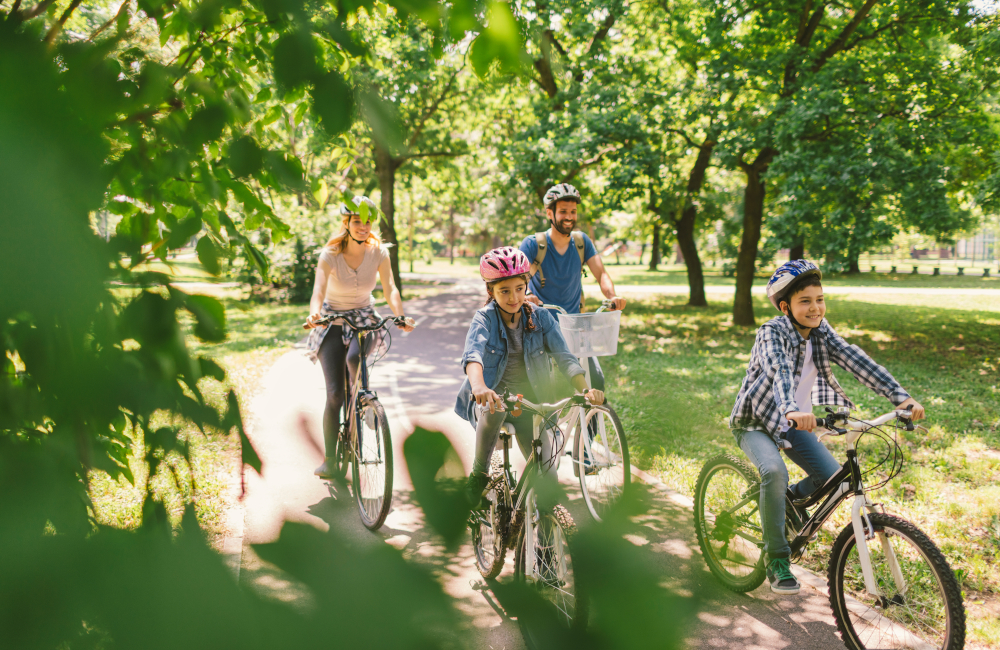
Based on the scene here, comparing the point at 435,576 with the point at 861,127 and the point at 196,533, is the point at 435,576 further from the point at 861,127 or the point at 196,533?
the point at 861,127

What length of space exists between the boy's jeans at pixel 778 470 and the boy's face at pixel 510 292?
1.42m

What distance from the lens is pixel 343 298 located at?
18.2ft

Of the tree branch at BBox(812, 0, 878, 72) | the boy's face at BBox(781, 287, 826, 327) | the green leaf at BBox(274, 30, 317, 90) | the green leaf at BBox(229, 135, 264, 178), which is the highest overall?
the tree branch at BBox(812, 0, 878, 72)

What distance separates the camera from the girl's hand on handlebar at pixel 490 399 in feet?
9.48

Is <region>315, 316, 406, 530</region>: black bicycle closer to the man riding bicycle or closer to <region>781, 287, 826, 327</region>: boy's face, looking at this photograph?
the man riding bicycle

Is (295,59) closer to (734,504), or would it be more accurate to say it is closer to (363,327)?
(734,504)

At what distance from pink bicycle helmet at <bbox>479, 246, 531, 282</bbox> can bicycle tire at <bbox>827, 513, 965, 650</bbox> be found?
197cm

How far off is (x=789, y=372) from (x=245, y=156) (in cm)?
298

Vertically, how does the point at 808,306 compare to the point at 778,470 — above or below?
above

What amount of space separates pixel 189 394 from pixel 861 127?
40.8 feet

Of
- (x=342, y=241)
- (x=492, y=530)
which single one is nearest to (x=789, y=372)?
(x=492, y=530)

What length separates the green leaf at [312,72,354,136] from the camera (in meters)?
0.83

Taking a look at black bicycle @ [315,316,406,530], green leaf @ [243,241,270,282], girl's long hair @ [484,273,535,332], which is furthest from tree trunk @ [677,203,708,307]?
green leaf @ [243,241,270,282]

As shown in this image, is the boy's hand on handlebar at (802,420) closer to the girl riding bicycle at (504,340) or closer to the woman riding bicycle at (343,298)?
the girl riding bicycle at (504,340)
